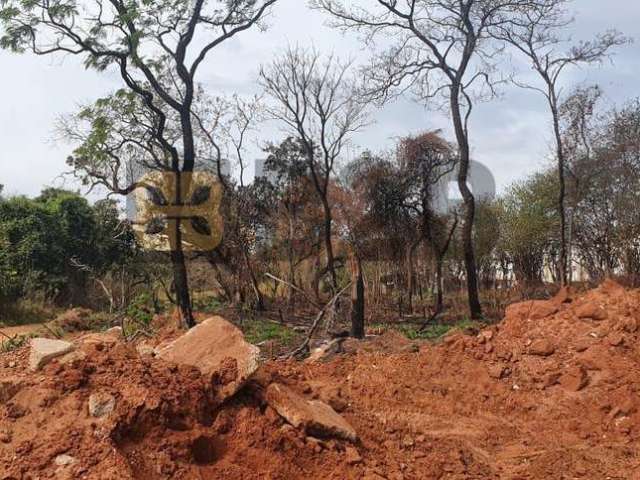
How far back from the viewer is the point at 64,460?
3561 mm

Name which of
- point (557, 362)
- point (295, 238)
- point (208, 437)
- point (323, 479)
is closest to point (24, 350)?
point (208, 437)

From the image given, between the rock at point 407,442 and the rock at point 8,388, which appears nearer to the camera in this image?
the rock at point 8,388

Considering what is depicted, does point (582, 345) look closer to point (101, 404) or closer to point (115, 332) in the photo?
point (101, 404)

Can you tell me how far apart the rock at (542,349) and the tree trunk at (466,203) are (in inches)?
261

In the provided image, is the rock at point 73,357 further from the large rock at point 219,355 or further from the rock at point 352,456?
the rock at point 352,456

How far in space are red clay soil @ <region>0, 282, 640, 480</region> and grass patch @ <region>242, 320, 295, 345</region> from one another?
106 inches

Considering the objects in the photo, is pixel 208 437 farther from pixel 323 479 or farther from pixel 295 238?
pixel 295 238

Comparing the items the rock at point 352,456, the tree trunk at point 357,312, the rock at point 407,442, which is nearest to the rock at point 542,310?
the tree trunk at point 357,312

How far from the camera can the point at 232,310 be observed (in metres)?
14.2

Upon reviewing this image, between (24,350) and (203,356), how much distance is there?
185 cm

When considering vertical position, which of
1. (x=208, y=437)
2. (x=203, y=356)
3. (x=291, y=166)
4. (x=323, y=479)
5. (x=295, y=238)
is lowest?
(x=323, y=479)

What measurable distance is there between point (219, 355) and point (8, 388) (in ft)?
4.53

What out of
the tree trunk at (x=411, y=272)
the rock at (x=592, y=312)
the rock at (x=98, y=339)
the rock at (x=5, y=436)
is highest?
the tree trunk at (x=411, y=272)

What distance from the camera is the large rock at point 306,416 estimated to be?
14.3 ft
